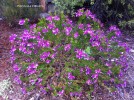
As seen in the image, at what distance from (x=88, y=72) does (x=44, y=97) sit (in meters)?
0.60

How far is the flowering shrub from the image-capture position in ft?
8.77

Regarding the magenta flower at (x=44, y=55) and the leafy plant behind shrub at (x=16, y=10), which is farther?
the leafy plant behind shrub at (x=16, y=10)

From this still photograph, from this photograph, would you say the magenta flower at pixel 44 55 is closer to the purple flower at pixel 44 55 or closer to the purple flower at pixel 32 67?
the purple flower at pixel 44 55

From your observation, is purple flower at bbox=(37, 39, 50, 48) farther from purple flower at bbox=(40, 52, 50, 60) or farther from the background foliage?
the background foliage

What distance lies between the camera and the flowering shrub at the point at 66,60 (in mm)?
2672

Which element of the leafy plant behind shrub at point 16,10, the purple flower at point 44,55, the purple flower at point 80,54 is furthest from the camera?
the leafy plant behind shrub at point 16,10

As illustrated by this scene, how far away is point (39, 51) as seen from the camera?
2.81 metres

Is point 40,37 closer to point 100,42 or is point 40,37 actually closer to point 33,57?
point 33,57

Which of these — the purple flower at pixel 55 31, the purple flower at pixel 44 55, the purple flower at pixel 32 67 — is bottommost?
the purple flower at pixel 32 67

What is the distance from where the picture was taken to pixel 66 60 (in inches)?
113

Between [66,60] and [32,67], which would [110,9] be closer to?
[66,60]

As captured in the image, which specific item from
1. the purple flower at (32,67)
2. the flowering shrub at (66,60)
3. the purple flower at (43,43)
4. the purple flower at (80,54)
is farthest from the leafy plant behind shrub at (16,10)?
the purple flower at (80,54)

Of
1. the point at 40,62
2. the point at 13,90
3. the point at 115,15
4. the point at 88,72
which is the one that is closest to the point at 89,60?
the point at 88,72

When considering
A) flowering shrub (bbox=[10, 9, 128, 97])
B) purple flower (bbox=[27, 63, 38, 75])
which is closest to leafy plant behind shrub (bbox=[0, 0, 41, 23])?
flowering shrub (bbox=[10, 9, 128, 97])
